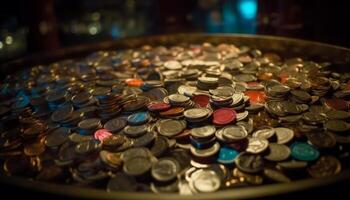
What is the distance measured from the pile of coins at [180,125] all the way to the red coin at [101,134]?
13 millimetres

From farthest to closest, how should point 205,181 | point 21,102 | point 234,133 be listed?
1. point 21,102
2. point 234,133
3. point 205,181

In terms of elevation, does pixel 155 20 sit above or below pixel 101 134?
above

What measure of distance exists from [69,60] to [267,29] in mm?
2642

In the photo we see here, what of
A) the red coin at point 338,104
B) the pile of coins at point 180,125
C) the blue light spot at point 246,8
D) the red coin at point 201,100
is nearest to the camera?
the pile of coins at point 180,125

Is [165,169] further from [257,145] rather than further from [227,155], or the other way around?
[257,145]

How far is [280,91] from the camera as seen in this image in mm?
2516

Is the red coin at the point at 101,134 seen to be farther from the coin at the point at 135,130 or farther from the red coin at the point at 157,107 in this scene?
the red coin at the point at 157,107

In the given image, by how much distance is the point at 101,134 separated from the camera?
2203mm

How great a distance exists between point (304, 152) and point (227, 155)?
434 mm

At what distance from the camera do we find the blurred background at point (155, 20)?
432cm

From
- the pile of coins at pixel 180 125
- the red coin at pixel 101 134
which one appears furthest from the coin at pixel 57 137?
the red coin at pixel 101 134

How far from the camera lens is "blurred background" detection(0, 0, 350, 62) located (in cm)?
432

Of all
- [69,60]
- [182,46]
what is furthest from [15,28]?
[182,46]

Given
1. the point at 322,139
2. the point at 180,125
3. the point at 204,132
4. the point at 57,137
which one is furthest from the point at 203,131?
the point at 57,137
